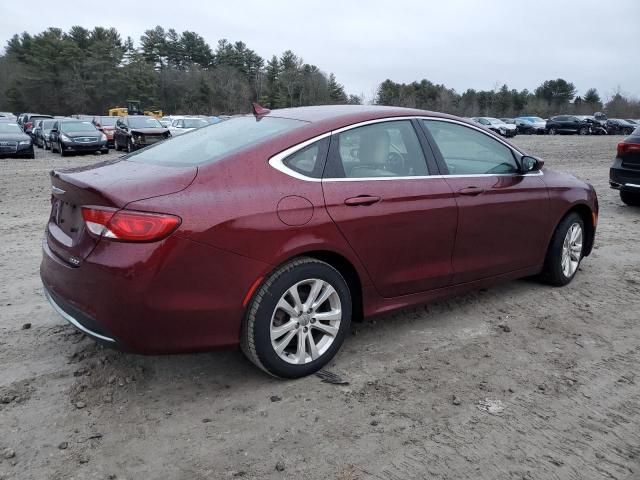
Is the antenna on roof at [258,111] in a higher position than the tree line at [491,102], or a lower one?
lower

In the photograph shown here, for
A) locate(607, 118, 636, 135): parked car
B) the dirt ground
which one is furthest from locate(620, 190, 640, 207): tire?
locate(607, 118, 636, 135): parked car

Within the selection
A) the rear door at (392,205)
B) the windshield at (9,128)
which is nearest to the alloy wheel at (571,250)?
the rear door at (392,205)

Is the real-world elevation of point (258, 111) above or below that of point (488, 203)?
above

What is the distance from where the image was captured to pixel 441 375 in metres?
3.41

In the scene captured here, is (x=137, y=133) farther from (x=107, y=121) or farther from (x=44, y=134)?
(x=44, y=134)

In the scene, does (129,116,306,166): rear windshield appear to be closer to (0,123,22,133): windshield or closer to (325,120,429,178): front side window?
(325,120,429,178): front side window

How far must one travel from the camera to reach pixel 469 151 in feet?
14.1

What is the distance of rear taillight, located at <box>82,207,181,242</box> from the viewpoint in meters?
2.73

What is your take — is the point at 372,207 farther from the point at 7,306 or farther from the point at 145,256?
the point at 7,306

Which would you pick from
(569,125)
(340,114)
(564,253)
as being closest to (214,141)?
(340,114)

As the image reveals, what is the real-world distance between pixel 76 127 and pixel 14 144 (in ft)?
7.90

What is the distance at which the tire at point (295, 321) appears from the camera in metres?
3.08

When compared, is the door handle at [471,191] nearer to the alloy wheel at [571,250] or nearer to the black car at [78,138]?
the alloy wheel at [571,250]

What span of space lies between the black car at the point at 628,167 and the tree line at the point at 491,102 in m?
65.7
